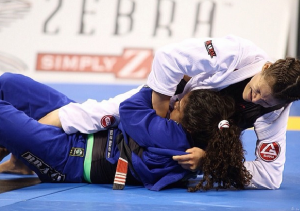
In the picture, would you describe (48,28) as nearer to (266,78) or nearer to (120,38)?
(120,38)

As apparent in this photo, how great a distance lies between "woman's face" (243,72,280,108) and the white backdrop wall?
5.37 m

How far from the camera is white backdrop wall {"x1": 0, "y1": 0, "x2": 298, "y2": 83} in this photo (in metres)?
8.79

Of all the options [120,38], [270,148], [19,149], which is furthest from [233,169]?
[120,38]

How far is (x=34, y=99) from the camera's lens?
399 cm

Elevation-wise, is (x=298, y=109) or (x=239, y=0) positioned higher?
(x=239, y=0)

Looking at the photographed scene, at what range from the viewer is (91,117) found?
12.3 ft

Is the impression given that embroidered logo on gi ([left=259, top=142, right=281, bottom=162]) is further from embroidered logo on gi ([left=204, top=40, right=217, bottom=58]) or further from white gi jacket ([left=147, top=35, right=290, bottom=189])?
embroidered logo on gi ([left=204, top=40, right=217, bottom=58])

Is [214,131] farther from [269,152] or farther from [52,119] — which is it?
[52,119]

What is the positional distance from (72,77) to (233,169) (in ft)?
18.5

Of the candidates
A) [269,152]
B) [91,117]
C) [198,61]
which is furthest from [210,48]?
[91,117]

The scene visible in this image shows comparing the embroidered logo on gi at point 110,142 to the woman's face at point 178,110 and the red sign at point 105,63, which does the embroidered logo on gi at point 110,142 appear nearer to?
the woman's face at point 178,110

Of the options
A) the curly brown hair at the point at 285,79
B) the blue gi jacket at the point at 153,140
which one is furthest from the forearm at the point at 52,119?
the curly brown hair at the point at 285,79

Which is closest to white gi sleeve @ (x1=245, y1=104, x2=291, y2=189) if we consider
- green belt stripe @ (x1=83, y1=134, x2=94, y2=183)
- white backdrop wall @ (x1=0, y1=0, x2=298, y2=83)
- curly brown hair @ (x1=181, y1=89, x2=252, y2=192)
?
curly brown hair @ (x1=181, y1=89, x2=252, y2=192)

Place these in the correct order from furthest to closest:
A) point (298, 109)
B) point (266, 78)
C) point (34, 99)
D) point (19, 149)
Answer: point (298, 109) → point (34, 99) → point (19, 149) → point (266, 78)
